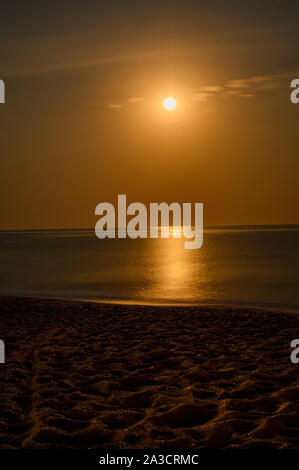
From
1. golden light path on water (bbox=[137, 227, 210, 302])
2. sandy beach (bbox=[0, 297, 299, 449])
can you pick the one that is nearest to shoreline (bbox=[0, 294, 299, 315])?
golden light path on water (bbox=[137, 227, 210, 302])

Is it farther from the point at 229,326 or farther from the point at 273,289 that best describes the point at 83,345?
the point at 273,289

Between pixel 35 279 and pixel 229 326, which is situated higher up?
pixel 35 279

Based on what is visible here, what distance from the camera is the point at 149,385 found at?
609 cm

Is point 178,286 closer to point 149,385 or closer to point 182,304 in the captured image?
point 182,304

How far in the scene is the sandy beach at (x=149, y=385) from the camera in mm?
4570

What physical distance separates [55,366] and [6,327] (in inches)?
138

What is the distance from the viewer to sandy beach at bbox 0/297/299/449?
457 centimetres

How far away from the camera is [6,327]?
10062 mm

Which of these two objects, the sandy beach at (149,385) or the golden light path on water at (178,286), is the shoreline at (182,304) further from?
the sandy beach at (149,385)

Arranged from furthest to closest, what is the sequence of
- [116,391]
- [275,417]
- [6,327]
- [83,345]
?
1. [6,327]
2. [83,345]
3. [116,391]
4. [275,417]

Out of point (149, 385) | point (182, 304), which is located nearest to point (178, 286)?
point (182, 304)

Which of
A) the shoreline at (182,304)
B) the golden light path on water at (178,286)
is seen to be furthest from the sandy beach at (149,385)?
the golden light path on water at (178,286)

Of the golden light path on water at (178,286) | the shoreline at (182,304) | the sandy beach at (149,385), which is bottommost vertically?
the sandy beach at (149,385)
